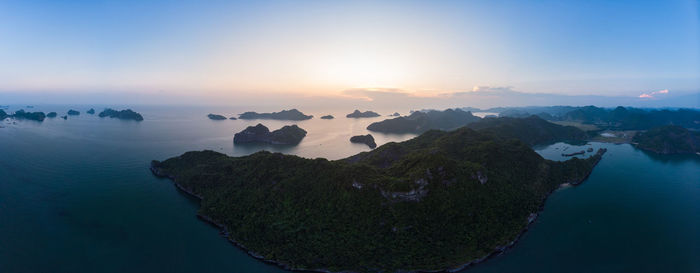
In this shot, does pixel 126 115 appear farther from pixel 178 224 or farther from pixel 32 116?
pixel 178 224

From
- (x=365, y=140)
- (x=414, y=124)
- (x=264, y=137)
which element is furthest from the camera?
(x=414, y=124)

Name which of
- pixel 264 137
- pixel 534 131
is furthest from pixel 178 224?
pixel 534 131

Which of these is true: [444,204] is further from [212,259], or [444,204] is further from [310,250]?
[212,259]

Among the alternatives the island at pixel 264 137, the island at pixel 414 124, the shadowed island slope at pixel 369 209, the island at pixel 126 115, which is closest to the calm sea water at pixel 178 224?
the shadowed island slope at pixel 369 209

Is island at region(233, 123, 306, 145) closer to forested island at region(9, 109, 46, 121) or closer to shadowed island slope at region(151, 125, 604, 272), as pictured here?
shadowed island slope at region(151, 125, 604, 272)

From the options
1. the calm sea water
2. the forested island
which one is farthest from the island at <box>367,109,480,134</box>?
the forested island

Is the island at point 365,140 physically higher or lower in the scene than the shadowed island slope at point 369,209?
→ higher

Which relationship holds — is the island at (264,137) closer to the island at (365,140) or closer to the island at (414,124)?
the island at (365,140)
